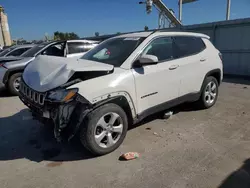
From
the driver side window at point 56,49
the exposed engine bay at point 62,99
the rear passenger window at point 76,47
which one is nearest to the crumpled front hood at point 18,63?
the driver side window at point 56,49

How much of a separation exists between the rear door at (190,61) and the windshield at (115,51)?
0.96 m

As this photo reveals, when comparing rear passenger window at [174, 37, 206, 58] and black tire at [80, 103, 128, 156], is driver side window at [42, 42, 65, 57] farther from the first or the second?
black tire at [80, 103, 128, 156]

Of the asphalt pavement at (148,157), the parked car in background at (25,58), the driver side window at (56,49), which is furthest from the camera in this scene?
the driver side window at (56,49)

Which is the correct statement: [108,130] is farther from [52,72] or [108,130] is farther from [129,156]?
[52,72]

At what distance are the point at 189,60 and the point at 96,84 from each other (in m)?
2.24

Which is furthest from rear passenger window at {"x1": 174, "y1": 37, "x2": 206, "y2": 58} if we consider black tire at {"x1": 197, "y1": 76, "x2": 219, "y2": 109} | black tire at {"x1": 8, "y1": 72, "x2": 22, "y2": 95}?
black tire at {"x1": 8, "y1": 72, "x2": 22, "y2": 95}

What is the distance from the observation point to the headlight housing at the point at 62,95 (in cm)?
274

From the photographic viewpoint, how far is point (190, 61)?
4258 millimetres

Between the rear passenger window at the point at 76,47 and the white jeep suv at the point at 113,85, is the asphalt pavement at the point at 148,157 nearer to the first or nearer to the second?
the white jeep suv at the point at 113,85

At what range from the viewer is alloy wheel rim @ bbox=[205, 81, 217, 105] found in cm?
488

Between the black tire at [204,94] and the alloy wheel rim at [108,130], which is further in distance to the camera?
the black tire at [204,94]

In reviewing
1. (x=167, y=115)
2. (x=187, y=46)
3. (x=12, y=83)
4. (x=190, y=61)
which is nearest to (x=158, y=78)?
(x=190, y=61)

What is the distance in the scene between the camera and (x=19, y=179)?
267cm

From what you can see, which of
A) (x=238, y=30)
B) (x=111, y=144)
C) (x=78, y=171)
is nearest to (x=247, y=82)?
(x=238, y=30)
